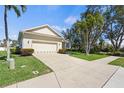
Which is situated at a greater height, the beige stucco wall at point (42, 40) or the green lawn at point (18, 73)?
the beige stucco wall at point (42, 40)

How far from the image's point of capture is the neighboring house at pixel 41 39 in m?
18.6

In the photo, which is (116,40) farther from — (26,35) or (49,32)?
(26,35)

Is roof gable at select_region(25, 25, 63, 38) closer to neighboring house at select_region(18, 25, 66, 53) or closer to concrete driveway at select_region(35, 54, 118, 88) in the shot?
neighboring house at select_region(18, 25, 66, 53)

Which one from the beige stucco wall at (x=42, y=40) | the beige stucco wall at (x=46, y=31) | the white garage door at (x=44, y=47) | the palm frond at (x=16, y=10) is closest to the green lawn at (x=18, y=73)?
the palm frond at (x=16, y=10)

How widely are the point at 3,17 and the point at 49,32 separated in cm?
1096

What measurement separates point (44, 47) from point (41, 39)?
129 cm

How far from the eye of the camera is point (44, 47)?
20.5m

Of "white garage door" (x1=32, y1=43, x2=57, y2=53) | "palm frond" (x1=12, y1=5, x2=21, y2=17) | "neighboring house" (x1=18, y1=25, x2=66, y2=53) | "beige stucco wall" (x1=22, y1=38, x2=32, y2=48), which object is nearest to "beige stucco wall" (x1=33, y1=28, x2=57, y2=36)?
"neighboring house" (x1=18, y1=25, x2=66, y2=53)

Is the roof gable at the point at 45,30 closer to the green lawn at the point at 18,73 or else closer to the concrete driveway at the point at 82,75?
the green lawn at the point at 18,73

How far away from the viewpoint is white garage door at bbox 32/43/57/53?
19470 millimetres

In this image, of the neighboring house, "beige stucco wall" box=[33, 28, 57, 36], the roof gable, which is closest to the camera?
the neighboring house

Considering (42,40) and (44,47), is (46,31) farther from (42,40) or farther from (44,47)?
→ (44,47)

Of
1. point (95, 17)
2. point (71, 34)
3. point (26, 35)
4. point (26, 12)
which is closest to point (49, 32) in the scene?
point (26, 35)

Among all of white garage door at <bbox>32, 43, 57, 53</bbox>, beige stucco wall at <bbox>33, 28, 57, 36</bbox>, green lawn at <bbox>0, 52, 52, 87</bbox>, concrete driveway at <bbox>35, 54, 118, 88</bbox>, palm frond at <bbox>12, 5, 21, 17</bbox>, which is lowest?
concrete driveway at <bbox>35, 54, 118, 88</bbox>
